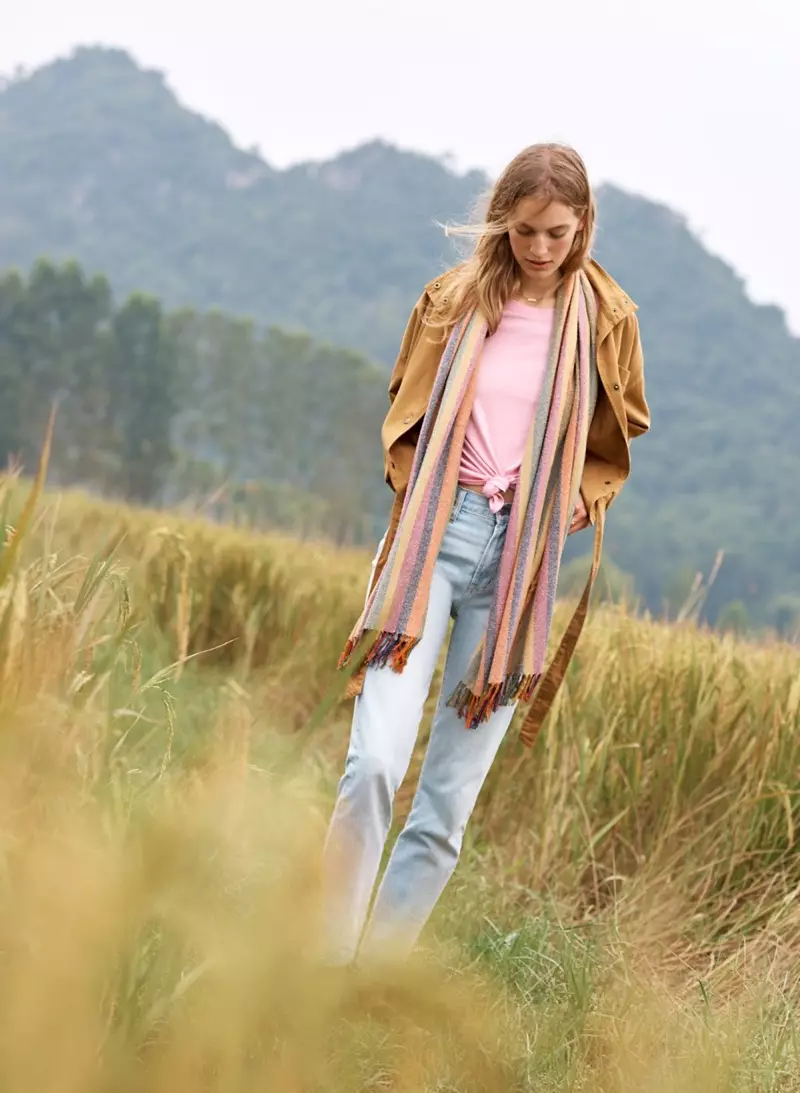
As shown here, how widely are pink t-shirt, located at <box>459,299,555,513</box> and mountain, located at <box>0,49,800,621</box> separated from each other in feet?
244

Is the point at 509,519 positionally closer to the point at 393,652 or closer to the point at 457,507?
the point at 457,507

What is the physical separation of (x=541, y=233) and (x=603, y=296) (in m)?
0.24

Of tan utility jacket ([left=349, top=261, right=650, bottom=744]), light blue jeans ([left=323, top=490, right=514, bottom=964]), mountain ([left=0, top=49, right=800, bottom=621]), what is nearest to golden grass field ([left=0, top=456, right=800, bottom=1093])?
light blue jeans ([left=323, top=490, right=514, bottom=964])

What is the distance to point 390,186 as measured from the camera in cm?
13962

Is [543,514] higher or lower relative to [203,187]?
lower

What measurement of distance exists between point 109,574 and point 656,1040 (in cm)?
89

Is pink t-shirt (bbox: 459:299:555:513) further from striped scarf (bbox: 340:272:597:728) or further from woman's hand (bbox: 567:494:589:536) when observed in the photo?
woman's hand (bbox: 567:494:589:536)

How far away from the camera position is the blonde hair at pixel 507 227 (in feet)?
8.02

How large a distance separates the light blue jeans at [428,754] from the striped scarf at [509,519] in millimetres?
39

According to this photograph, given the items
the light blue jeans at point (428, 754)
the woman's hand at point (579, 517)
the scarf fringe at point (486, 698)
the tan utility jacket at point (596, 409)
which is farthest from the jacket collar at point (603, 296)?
the scarf fringe at point (486, 698)

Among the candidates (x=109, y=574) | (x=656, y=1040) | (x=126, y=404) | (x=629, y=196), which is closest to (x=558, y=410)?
(x=109, y=574)

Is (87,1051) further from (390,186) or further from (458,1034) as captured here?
(390,186)

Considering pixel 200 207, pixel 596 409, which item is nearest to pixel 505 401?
pixel 596 409

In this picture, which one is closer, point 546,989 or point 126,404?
point 546,989
